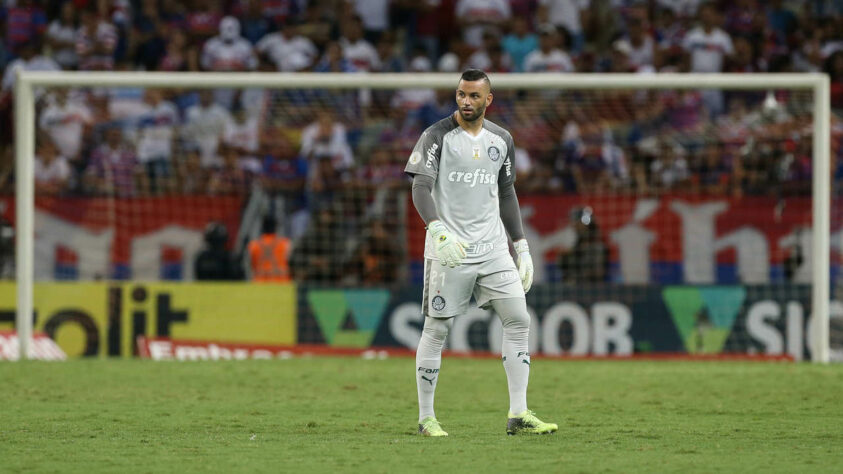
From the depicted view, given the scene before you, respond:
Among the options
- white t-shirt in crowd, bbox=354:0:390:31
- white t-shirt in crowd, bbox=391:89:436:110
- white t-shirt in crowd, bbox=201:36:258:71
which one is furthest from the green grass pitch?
white t-shirt in crowd, bbox=354:0:390:31

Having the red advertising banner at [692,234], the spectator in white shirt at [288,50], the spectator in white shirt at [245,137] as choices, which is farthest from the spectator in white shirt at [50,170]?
the red advertising banner at [692,234]

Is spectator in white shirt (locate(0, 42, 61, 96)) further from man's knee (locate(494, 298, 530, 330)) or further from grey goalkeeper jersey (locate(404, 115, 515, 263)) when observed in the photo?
man's knee (locate(494, 298, 530, 330))

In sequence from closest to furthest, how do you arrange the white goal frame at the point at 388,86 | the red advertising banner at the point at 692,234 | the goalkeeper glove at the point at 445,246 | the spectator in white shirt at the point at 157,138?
the goalkeeper glove at the point at 445,246 → the white goal frame at the point at 388,86 → the red advertising banner at the point at 692,234 → the spectator in white shirt at the point at 157,138

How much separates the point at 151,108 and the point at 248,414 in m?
10.2

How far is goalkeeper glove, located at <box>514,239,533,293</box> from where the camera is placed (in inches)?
351

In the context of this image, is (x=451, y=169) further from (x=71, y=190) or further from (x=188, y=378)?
(x=71, y=190)

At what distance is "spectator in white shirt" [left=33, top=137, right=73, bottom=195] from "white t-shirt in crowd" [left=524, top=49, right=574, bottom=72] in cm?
714

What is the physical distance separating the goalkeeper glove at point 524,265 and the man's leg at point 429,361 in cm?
63

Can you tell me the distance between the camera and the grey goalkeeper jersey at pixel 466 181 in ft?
28.2

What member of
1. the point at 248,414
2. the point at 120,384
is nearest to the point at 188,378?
the point at 120,384

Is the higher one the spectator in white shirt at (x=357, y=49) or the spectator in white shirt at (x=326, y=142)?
the spectator in white shirt at (x=357, y=49)

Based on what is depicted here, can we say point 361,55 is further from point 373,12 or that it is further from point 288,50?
point 373,12

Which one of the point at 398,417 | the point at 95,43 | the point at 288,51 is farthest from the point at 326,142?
the point at 398,417

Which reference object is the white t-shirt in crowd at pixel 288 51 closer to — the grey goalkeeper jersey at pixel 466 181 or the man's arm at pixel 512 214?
the man's arm at pixel 512 214
